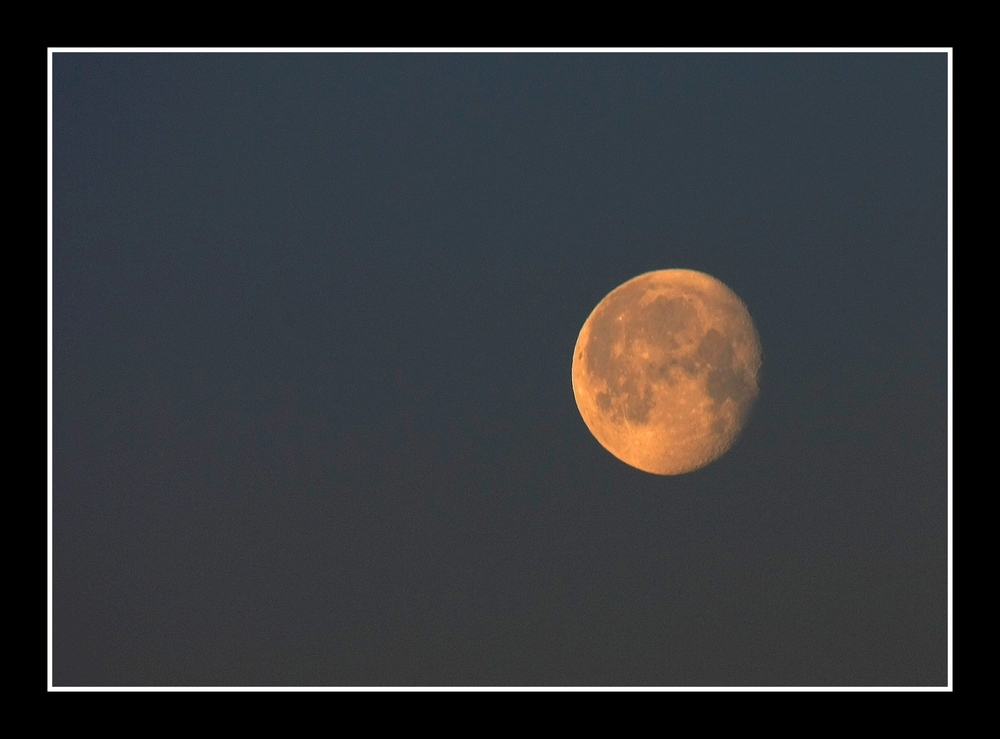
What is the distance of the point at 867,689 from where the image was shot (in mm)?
13086

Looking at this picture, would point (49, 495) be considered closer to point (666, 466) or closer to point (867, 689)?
point (867, 689)

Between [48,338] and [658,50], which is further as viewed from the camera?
[658,50]

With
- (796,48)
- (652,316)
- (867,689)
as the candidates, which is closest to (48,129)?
(796,48)

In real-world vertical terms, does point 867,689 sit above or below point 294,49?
below

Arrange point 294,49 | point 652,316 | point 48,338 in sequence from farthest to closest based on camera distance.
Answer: point 652,316, point 294,49, point 48,338

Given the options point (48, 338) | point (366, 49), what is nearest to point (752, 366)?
point (366, 49)

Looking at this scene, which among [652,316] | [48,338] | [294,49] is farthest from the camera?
[652,316]

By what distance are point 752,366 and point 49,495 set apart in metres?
13.0

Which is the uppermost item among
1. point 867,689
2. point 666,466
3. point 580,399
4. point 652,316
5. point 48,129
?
point 48,129

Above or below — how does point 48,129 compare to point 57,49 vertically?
below

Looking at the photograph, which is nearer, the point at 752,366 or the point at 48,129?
the point at 48,129

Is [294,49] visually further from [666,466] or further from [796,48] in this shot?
[666,466]

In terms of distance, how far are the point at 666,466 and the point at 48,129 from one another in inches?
511

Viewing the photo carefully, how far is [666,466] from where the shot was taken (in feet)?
67.2
